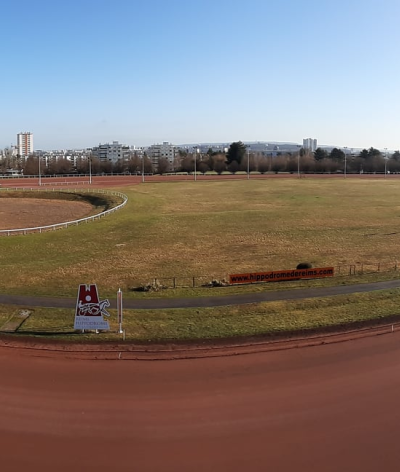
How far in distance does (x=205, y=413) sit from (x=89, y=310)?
573 centimetres

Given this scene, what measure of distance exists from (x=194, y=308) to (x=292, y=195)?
49.8 m

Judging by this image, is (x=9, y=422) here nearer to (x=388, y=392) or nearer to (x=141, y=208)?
(x=388, y=392)

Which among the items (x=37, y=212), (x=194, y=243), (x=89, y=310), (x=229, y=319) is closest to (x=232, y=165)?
(x=37, y=212)

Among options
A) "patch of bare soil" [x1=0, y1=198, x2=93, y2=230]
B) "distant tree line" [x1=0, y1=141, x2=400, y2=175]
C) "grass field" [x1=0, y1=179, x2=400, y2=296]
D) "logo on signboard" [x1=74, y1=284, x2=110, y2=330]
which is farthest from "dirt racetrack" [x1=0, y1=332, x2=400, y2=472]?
"distant tree line" [x1=0, y1=141, x2=400, y2=175]

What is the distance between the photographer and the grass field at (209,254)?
15927mm

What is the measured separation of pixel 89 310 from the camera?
14.4 meters

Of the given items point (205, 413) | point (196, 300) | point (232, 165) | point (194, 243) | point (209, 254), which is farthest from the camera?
point (232, 165)

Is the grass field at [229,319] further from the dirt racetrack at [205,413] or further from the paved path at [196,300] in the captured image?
the dirt racetrack at [205,413]

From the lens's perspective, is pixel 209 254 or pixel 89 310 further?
pixel 209 254

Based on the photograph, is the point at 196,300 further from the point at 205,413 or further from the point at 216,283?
the point at 205,413

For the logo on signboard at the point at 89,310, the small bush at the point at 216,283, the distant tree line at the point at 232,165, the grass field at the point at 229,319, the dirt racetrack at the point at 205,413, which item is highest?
the distant tree line at the point at 232,165

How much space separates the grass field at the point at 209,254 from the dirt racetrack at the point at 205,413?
8.03 ft

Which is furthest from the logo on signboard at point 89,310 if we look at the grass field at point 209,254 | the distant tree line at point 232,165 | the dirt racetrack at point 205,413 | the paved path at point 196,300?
the distant tree line at point 232,165

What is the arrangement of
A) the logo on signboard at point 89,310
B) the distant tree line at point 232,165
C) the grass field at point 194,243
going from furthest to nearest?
the distant tree line at point 232,165, the grass field at point 194,243, the logo on signboard at point 89,310
